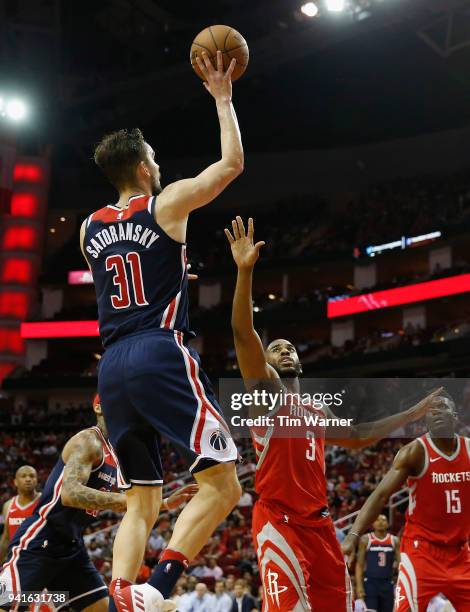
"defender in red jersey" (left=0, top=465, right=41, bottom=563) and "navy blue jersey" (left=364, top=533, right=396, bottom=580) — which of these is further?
"navy blue jersey" (left=364, top=533, right=396, bottom=580)

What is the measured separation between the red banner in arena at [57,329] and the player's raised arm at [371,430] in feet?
111

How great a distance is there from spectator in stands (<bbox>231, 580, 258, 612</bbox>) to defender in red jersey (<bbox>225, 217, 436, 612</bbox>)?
26.8ft

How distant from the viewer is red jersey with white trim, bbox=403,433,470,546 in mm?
6297

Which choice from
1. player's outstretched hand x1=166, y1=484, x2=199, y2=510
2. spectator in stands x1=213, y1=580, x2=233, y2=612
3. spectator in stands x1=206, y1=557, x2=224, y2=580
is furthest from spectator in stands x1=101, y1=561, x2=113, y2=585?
player's outstretched hand x1=166, y1=484, x2=199, y2=510

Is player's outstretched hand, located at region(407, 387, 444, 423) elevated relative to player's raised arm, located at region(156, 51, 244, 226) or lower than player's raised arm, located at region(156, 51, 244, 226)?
lower

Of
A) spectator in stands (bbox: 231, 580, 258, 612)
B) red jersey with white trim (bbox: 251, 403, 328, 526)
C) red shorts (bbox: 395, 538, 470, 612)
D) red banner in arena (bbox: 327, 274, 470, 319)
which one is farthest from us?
red banner in arena (bbox: 327, 274, 470, 319)

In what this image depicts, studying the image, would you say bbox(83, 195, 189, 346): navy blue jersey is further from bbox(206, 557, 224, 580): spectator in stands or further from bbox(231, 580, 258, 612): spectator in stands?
bbox(206, 557, 224, 580): spectator in stands

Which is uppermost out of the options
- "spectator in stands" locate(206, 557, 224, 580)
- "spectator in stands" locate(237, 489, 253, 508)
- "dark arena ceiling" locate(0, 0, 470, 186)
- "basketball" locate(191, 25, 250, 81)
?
"dark arena ceiling" locate(0, 0, 470, 186)

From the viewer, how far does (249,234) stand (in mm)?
4781

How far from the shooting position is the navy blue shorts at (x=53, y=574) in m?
6.27

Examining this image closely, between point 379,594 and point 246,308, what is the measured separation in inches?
374

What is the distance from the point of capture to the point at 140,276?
13.5 feet

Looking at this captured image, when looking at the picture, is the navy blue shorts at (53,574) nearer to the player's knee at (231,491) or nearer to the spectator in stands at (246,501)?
the player's knee at (231,491)

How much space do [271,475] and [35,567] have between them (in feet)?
6.34
